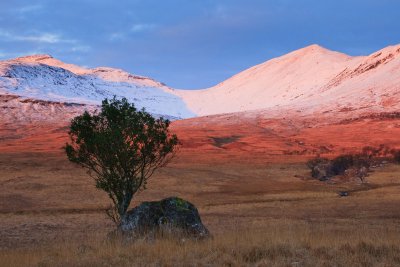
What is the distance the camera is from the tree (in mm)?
23688

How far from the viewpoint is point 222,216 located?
39938 mm

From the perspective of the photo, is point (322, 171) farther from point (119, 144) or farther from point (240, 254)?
point (240, 254)

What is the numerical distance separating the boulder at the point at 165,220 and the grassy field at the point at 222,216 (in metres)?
1.27

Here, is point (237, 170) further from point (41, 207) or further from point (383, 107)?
point (383, 107)

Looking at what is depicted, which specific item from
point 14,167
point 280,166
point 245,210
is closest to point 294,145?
point 280,166

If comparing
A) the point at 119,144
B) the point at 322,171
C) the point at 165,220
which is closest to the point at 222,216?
the point at 119,144

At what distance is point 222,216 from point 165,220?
23293 mm

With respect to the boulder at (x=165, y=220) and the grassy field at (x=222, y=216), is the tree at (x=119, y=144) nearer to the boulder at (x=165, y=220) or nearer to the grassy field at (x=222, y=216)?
the grassy field at (x=222, y=216)

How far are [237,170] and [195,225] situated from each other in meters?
73.3

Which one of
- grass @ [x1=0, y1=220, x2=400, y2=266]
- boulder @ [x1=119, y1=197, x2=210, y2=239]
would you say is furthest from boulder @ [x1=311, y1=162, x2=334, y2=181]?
grass @ [x1=0, y1=220, x2=400, y2=266]

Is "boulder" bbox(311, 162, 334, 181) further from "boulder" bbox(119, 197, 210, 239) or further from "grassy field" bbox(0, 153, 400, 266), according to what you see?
"boulder" bbox(119, 197, 210, 239)

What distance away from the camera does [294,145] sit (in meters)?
131

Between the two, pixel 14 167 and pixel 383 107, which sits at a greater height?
pixel 383 107

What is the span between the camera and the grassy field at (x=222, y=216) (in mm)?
11898
